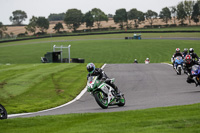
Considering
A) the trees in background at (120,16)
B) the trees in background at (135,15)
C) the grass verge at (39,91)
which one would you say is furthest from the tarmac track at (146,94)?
the trees in background at (135,15)

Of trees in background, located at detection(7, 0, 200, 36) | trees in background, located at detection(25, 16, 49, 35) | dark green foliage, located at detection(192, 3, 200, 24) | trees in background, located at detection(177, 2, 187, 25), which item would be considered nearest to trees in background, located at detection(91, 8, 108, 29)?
trees in background, located at detection(7, 0, 200, 36)

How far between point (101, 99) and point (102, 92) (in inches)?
9.3

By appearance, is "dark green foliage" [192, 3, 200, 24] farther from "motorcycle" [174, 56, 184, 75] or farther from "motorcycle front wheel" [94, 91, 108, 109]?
"motorcycle front wheel" [94, 91, 108, 109]

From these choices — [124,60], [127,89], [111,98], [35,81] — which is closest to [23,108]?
[111,98]

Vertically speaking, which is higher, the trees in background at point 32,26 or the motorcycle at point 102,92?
the trees in background at point 32,26

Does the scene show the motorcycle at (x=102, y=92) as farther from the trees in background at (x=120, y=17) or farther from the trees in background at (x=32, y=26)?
the trees in background at (x=120, y=17)

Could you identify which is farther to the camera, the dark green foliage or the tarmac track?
the dark green foliage

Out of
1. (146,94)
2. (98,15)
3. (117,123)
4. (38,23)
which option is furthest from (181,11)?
(117,123)

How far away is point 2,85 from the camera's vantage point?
19.8 meters

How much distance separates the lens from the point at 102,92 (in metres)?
11.7

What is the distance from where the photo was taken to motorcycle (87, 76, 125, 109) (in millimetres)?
11461

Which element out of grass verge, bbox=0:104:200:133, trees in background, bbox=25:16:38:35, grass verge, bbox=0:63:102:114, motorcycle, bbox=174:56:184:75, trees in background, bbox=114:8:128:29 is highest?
trees in background, bbox=114:8:128:29

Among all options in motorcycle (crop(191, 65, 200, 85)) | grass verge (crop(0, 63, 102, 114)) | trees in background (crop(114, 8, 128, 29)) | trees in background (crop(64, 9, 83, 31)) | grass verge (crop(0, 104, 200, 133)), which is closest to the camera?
grass verge (crop(0, 104, 200, 133))

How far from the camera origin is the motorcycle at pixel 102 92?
11461 millimetres
